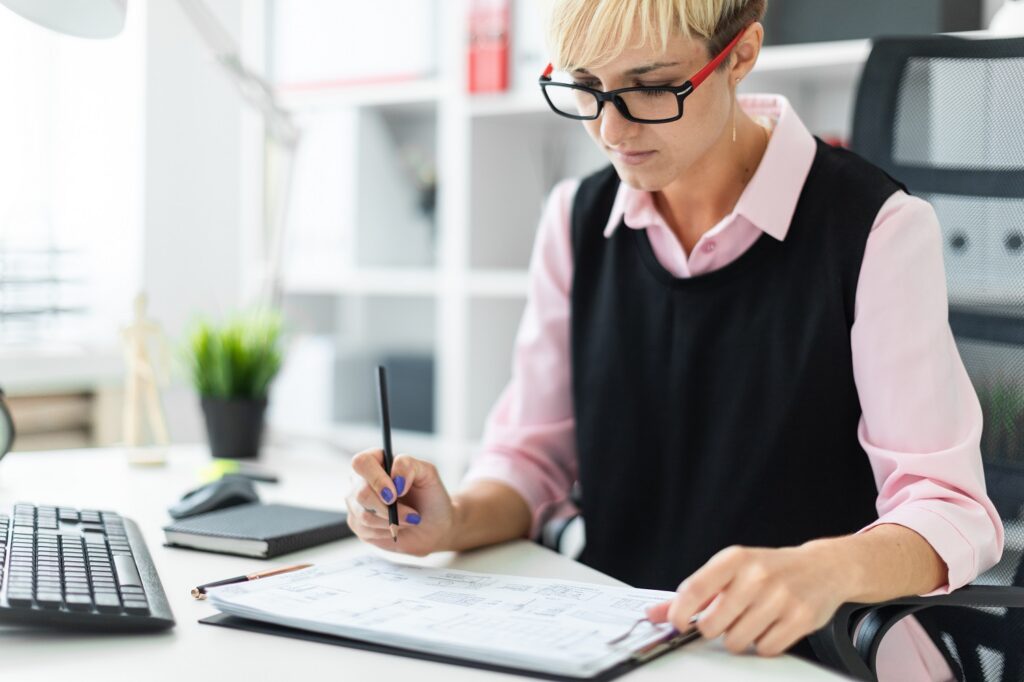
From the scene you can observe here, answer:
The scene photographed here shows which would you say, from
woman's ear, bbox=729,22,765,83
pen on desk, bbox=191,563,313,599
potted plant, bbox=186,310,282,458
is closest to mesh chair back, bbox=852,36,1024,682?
woman's ear, bbox=729,22,765,83

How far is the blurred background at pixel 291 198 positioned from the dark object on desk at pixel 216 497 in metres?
1.15

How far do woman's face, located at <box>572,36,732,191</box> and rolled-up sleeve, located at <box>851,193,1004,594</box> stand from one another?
0.67 feet

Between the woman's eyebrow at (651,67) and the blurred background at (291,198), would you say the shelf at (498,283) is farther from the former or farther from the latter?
the woman's eyebrow at (651,67)

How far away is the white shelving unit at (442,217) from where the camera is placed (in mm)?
2385

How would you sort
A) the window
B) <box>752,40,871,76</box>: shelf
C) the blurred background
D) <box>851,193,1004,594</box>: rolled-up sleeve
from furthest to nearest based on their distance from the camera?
the window
the blurred background
<box>752,40,871,76</box>: shelf
<box>851,193,1004,594</box>: rolled-up sleeve

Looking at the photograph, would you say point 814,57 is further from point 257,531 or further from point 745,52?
point 257,531

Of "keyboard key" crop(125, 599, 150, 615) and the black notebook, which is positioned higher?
"keyboard key" crop(125, 599, 150, 615)

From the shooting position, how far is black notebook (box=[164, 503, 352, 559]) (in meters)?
1.09

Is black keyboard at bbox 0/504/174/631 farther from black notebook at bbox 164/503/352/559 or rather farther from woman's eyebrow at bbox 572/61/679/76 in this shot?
woman's eyebrow at bbox 572/61/679/76

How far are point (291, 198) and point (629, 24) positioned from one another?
1.76 metres

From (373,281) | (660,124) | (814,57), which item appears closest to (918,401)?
(660,124)

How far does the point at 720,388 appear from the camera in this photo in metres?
1.22

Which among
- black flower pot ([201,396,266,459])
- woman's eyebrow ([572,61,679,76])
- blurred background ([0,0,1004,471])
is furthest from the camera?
blurred background ([0,0,1004,471])

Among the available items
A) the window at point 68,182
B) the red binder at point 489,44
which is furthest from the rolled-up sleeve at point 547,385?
the window at point 68,182
